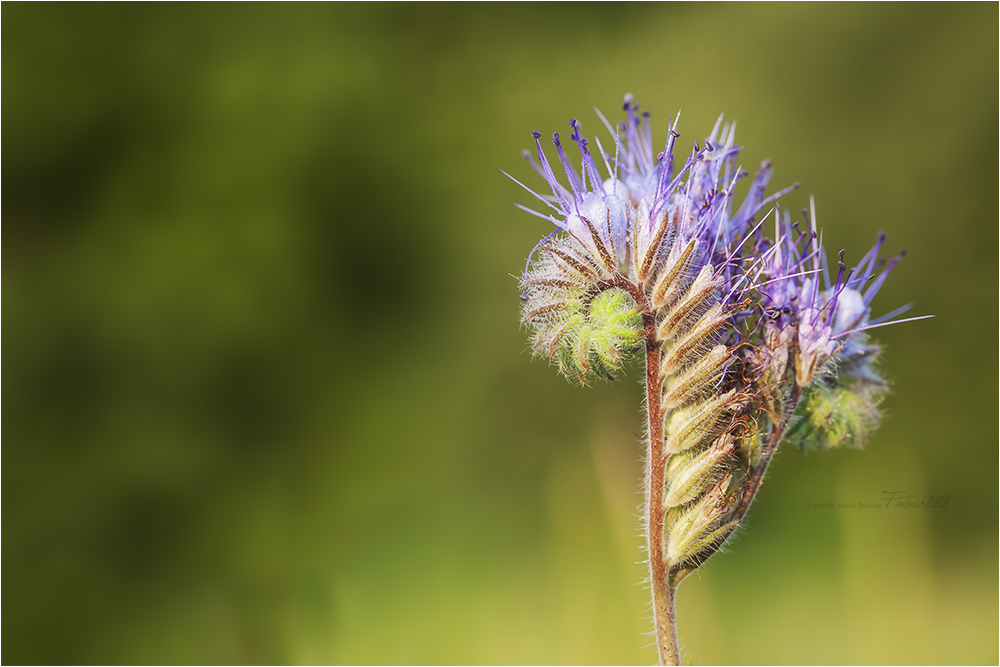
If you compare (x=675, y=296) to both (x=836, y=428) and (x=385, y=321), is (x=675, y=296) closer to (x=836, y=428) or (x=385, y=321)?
(x=836, y=428)

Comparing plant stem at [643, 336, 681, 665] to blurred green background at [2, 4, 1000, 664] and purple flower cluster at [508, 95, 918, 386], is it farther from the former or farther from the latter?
blurred green background at [2, 4, 1000, 664]

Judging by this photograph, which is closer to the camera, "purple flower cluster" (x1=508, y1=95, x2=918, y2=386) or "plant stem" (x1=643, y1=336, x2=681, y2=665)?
"plant stem" (x1=643, y1=336, x2=681, y2=665)

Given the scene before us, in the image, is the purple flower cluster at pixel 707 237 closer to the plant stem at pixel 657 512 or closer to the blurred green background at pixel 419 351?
the plant stem at pixel 657 512

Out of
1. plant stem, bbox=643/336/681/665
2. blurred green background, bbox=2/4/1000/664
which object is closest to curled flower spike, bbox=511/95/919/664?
plant stem, bbox=643/336/681/665

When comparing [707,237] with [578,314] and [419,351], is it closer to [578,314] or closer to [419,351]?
[578,314]

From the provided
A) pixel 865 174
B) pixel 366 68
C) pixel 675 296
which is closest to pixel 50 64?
pixel 366 68

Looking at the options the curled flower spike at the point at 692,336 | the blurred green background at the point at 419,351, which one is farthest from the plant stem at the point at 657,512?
the blurred green background at the point at 419,351
